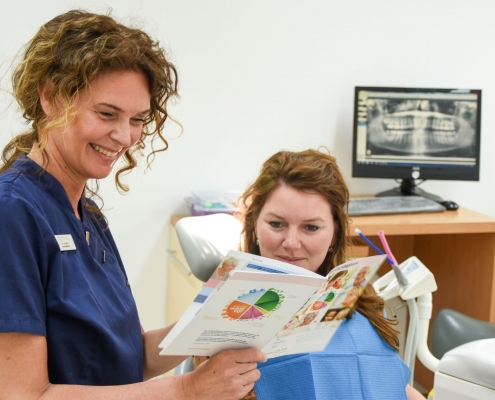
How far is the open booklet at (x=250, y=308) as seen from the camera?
968 millimetres

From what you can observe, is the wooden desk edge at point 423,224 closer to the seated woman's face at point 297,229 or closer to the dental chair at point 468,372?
the seated woman's face at point 297,229

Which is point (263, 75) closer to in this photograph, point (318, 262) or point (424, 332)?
point (424, 332)

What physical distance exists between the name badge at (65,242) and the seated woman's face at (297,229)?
573 mm

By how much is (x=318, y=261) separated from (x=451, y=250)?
161 cm

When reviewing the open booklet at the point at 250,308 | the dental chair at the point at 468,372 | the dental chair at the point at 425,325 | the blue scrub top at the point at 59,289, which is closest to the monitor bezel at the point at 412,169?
the dental chair at the point at 425,325

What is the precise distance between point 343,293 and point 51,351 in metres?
0.58

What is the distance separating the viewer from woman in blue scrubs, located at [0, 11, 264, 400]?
96 cm

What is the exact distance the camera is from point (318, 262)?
157 centimetres

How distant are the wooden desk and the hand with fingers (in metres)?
1.42

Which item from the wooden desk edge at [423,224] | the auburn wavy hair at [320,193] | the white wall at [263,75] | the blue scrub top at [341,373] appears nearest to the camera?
the blue scrub top at [341,373]

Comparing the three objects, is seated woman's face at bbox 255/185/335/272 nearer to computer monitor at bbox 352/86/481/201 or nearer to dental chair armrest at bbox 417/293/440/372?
dental chair armrest at bbox 417/293/440/372

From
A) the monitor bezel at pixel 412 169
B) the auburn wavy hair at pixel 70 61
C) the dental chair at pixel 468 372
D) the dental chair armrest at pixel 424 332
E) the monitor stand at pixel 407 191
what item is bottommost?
the dental chair armrest at pixel 424 332

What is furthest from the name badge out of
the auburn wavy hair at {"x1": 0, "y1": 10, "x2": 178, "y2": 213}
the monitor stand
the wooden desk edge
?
the monitor stand

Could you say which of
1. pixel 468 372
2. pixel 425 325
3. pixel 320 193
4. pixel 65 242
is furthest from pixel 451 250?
pixel 65 242
